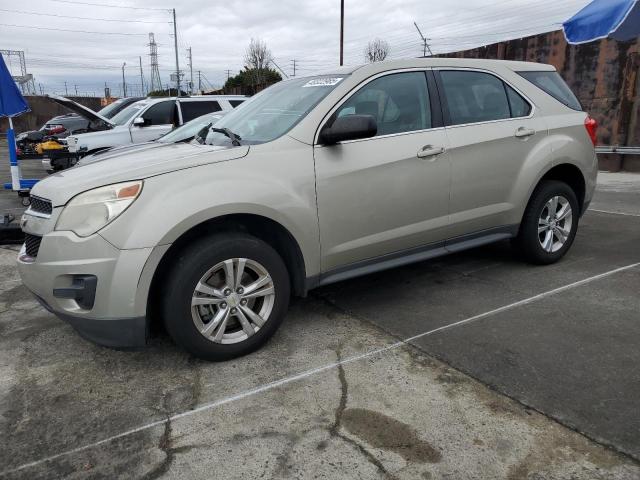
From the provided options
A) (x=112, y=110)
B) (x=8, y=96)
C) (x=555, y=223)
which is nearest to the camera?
(x=555, y=223)

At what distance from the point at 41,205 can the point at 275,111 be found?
64.8 inches

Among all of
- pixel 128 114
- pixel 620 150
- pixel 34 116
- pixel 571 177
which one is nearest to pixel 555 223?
pixel 571 177

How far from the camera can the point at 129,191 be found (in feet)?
9.09

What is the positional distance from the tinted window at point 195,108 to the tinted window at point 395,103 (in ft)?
24.5

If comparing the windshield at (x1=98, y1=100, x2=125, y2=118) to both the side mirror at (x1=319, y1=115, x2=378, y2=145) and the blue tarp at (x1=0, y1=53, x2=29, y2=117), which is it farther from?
the side mirror at (x1=319, y1=115, x2=378, y2=145)

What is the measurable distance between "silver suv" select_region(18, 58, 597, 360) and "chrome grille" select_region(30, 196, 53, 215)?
20 millimetres

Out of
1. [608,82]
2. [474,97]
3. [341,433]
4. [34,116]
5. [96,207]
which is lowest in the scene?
[341,433]

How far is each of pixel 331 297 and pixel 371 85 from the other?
5.46 ft

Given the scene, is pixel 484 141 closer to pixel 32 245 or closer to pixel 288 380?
pixel 288 380

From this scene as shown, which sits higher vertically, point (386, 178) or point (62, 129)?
point (62, 129)

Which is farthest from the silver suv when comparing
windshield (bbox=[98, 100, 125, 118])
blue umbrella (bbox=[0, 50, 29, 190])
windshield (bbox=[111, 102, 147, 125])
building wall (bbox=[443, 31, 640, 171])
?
windshield (bbox=[98, 100, 125, 118])

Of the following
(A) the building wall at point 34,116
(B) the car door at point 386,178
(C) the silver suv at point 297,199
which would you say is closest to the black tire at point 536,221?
(C) the silver suv at point 297,199

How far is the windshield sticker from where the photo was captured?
11.8 ft

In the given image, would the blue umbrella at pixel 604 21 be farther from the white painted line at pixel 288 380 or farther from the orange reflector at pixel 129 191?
the orange reflector at pixel 129 191
